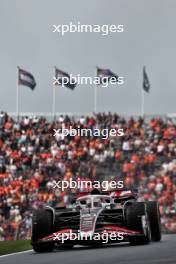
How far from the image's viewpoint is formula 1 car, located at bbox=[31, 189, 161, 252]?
15227mm

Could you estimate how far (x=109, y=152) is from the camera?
2966 cm

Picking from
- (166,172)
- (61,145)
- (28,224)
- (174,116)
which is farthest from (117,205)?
(174,116)

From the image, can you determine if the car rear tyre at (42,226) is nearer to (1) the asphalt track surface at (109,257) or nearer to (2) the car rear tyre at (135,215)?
(1) the asphalt track surface at (109,257)

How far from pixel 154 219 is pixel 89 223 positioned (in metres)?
2.78

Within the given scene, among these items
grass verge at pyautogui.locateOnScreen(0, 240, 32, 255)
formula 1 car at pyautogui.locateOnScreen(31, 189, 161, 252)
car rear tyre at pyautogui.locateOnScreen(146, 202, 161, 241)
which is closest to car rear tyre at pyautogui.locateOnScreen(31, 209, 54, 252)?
formula 1 car at pyautogui.locateOnScreen(31, 189, 161, 252)

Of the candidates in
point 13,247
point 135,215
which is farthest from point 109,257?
point 13,247

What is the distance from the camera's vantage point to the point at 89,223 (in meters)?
15.2

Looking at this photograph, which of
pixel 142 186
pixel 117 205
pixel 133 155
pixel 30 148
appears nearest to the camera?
pixel 117 205

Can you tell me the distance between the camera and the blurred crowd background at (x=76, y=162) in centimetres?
2741

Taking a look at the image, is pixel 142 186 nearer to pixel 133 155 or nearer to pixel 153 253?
pixel 133 155

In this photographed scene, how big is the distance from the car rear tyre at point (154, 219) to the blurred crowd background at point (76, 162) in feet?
28.7

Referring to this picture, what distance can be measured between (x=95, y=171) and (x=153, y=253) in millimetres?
14847

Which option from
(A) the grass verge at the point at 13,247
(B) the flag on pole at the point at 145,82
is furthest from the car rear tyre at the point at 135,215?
(B) the flag on pole at the point at 145,82

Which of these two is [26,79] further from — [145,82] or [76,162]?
[76,162]
